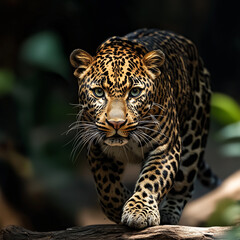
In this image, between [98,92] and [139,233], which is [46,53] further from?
[139,233]

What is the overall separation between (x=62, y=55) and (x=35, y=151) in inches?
84.4

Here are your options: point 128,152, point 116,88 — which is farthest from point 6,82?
point 116,88

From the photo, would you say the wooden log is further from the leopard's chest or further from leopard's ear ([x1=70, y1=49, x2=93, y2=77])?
leopard's ear ([x1=70, y1=49, x2=93, y2=77])

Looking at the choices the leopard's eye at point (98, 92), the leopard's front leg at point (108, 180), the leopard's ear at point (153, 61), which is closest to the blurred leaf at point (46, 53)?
the leopard's front leg at point (108, 180)

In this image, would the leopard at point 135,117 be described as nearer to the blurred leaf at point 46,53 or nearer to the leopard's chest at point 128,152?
the leopard's chest at point 128,152

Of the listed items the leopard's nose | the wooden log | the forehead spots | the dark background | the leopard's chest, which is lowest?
the wooden log

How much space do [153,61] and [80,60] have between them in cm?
70

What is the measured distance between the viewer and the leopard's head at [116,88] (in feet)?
17.3

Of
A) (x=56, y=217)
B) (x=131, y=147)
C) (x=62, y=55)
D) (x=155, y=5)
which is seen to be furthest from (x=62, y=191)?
(x=131, y=147)

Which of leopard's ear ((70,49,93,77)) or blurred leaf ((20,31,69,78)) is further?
blurred leaf ((20,31,69,78))

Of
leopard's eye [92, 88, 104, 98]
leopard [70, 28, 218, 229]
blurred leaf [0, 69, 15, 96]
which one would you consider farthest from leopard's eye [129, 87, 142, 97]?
blurred leaf [0, 69, 15, 96]

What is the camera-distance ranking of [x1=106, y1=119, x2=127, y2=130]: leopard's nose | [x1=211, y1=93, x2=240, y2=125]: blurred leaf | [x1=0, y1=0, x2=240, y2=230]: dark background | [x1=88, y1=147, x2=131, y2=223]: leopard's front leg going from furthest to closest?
[x1=0, y1=0, x2=240, y2=230]: dark background, [x1=211, y1=93, x2=240, y2=125]: blurred leaf, [x1=88, y1=147, x2=131, y2=223]: leopard's front leg, [x1=106, y1=119, x2=127, y2=130]: leopard's nose

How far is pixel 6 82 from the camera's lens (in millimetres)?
12766

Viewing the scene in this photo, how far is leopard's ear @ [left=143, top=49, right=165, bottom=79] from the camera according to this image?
573 centimetres
